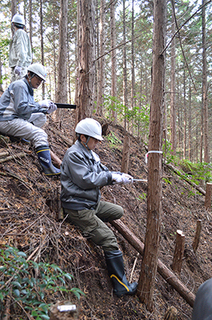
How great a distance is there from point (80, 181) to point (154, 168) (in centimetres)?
102

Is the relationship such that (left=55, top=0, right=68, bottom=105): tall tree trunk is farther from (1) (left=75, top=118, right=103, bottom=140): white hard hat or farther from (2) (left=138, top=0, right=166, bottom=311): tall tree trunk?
(2) (left=138, top=0, right=166, bottom=311): tall tree trunk

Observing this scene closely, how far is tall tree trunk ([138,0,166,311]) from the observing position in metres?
2.83

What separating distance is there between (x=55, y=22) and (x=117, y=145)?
13.3 meters

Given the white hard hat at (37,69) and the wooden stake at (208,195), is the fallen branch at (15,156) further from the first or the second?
the wooden stake at (208,195)

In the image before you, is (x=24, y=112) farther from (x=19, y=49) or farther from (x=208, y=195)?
(x=208, y=195)

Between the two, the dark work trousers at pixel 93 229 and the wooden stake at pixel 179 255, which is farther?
the wooden stake at pixel 179 255

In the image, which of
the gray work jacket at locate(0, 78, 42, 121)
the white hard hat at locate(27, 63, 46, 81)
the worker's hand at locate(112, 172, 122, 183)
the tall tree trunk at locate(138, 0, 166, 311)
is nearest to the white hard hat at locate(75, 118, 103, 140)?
the worker's hand at locate(112, 172, 122, 183)

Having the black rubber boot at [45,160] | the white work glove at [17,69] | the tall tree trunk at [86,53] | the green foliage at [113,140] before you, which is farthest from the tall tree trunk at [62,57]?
the black rubber boot at [45,160]

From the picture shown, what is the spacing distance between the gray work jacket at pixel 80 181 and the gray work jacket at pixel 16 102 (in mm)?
1418

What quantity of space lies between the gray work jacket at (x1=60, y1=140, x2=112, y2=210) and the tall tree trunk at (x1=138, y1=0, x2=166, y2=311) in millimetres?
651

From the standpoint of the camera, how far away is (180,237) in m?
4.51

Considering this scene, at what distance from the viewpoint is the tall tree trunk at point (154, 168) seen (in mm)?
2832

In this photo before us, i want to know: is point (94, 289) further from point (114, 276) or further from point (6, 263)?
point (6, 263)

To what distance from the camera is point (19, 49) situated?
5699 mm
